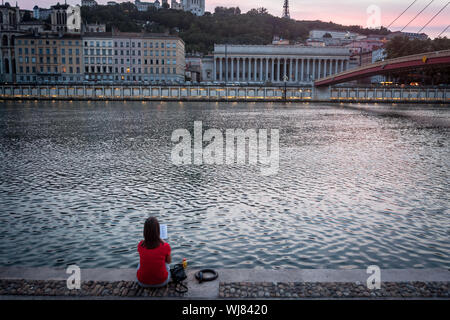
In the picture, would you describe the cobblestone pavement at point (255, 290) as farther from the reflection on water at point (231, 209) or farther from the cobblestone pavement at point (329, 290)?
the reflection on water at point (231, 209)

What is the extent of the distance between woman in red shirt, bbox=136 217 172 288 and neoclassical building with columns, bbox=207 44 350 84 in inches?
5848

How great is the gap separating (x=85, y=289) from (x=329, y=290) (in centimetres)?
381

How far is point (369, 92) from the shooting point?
106m

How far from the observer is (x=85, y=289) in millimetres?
6414

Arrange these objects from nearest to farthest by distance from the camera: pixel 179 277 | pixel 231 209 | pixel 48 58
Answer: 1. pixel 179 277
2. pixel 231 209
3. pixel 48 58

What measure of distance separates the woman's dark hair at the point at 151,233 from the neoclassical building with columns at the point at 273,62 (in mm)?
148527

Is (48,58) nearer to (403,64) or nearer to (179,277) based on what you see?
(403,64)

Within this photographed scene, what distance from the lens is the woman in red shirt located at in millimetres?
6492

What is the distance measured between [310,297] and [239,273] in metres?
1.33

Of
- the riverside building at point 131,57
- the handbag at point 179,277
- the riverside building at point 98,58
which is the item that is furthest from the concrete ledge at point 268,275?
the riverside building at point 131,57

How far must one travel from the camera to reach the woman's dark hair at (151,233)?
6469mm

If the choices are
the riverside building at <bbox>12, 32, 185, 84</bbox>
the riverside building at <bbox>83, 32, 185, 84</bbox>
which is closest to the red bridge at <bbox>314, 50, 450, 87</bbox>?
the riverside building at <bbox>83, 32, 185, 84</bbox>

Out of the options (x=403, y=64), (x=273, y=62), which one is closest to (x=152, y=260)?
(x=403, y=64)

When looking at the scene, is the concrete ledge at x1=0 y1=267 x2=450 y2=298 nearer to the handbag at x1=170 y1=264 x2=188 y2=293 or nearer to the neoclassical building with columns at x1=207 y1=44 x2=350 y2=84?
the handbag at x1=170 y1=264 x2=188 y2=293
